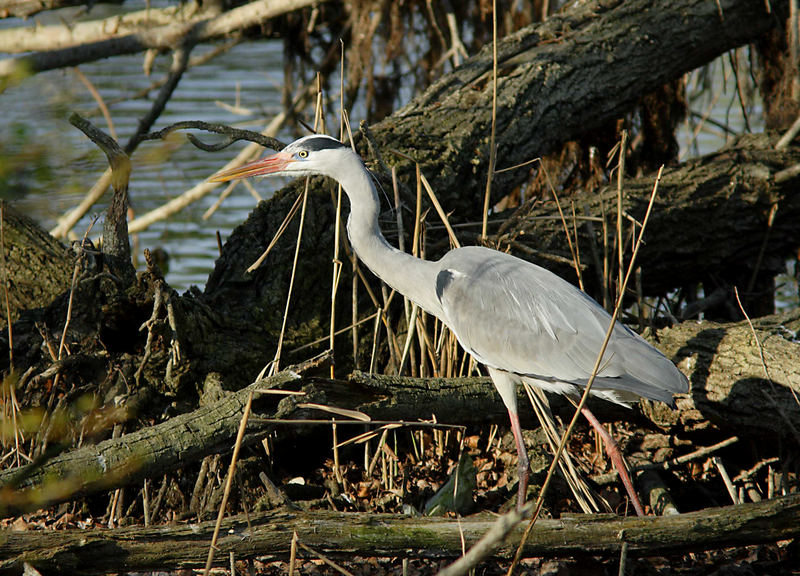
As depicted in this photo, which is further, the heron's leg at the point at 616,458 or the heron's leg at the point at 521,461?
the heron's leg at the point at 521,461

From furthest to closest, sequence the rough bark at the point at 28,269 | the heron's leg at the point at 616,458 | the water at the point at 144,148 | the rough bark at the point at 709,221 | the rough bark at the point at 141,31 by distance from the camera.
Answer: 1. the rough bark at the point at 141,31
2. the rough bark at the point at 709,221
3. the rough bark at the point at 28,269
4. the heron's leg at the point at 616,458
5. the water at the point at 144,148

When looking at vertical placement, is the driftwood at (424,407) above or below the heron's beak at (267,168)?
below

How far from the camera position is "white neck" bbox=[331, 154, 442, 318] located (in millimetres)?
3682

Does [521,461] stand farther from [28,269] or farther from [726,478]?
[28,269]

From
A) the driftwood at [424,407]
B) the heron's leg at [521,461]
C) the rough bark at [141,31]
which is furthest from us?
the rough bark at [141,31]

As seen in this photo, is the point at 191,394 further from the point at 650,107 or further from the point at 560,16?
the point at 650,107

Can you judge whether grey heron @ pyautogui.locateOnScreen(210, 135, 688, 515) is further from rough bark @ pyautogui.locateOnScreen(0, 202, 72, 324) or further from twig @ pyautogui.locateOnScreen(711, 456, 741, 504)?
rough bark @ pyautogui.locateOnScreen(0, 202, 72, 324)

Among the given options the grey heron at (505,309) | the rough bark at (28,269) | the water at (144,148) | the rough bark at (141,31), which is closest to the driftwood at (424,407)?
the grey heron at (505,309)

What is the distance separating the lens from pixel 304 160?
12.2 feet

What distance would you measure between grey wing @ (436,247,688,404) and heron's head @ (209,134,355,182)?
2.30ft

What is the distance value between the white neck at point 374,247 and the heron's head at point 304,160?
0.05 meters

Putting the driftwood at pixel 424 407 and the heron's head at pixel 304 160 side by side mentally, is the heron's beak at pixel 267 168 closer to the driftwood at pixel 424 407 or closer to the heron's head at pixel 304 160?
the heron's head at pixel 304 160

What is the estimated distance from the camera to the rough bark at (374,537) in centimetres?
255

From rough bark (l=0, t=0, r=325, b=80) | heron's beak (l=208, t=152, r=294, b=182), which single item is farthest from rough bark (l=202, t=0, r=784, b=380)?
rough bark (l=0, t=0, r=325, b=80)
